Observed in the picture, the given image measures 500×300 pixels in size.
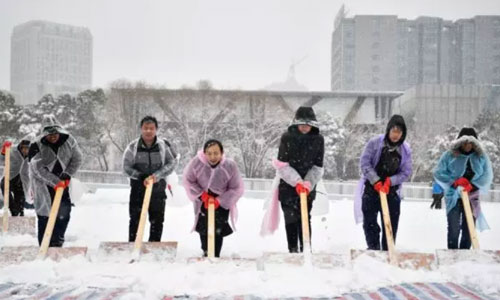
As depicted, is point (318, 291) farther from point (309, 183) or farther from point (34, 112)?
point (34, 112)

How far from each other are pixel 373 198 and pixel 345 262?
111cm

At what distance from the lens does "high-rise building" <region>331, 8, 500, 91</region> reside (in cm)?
7712

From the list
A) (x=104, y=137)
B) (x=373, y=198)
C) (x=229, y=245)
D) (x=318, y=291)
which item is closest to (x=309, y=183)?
(x=373, y=198)

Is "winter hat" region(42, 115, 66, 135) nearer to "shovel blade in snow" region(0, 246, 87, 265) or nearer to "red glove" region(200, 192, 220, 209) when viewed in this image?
"shovel blade in snow" region(0, 246, 87, 265)

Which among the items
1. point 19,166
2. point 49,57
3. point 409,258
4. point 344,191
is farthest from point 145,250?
point 49,57

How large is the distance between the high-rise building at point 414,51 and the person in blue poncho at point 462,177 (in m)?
Answer: 75.9

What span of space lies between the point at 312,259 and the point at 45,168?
3.10 m

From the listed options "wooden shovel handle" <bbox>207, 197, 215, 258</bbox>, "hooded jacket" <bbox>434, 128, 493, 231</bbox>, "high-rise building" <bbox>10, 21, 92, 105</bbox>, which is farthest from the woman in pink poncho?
"high-rise building" <bbox>10, 21, 92, 105</bbox>

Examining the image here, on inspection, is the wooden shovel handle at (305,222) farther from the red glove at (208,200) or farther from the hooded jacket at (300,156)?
the red glove at (208,200)

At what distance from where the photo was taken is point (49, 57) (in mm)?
139750

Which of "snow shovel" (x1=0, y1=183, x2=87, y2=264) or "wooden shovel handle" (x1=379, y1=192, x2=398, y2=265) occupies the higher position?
"wooden shovel handle" (x1=379, y1=192, x2=398, y2=265)

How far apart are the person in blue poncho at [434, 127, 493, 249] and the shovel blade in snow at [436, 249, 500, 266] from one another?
68 centimetres

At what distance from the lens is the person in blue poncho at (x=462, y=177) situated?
5367 mm

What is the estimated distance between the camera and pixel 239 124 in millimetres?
30078
